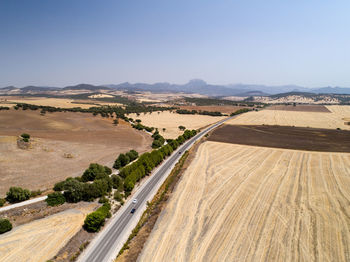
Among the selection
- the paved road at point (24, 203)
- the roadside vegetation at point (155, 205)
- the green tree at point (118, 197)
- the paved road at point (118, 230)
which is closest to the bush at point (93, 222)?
the paved road at point (118, 230)

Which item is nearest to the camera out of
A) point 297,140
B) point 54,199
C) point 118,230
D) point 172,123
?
point 118,230

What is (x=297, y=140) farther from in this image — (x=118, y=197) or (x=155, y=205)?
(x=118, y=197)


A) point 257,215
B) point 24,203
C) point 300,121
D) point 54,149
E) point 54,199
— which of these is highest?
point 300,121

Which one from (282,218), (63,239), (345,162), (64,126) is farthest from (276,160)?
(64,126)

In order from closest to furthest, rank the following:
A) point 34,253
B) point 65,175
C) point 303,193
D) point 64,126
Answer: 1. point 34,253
2. point 303,193
3. point 65,175
4. point 64,126

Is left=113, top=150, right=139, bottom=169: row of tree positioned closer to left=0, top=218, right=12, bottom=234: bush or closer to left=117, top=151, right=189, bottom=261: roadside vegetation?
left=117, top=151, right=189, bottom=261: roadside vegetation

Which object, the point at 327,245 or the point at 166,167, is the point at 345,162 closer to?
the point at 327,245

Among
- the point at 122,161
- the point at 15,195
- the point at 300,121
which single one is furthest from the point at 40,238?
the point at 300,121
